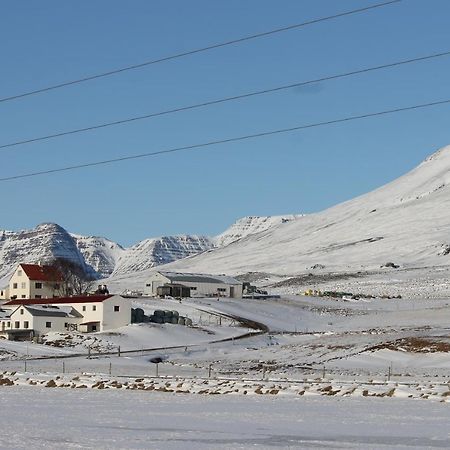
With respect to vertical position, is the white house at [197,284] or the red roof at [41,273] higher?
the red roof at [41,273]

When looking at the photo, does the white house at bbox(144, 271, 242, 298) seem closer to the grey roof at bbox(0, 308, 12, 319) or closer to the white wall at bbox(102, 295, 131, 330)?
the grey roof at bbox(0, 308, 12, 319)

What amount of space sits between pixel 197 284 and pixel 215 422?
138 metres

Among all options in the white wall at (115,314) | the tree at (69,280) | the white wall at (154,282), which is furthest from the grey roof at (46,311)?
the white wall at (154,282)

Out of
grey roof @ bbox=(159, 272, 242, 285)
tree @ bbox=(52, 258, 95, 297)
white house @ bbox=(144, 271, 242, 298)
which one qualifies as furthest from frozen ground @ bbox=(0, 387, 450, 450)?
grey roof @ bbox=(159, 272, 242, 285)

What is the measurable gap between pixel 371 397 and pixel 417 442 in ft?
52.1

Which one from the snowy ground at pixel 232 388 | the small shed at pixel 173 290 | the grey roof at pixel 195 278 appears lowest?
the snowy ground at pixel 232 388

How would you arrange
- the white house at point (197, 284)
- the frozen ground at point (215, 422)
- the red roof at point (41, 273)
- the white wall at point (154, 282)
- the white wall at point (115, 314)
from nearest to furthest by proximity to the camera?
the frozen ground at point (215, 422) < the white wall at point (115, 314) < the red roof at point (41, 273) < the white house at point (197, 284) < the white wall at point (154, 282)

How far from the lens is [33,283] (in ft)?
495

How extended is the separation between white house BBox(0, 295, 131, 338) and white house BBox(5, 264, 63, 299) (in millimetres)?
37710

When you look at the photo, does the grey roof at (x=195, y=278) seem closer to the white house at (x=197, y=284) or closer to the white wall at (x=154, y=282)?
the white house at (x=197, y=284)

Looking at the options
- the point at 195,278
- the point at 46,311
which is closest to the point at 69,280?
the point at 195,278

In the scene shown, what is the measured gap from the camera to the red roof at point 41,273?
151 metres

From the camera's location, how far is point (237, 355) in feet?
277

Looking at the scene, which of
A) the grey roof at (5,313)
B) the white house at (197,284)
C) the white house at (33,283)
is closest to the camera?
the grey roof at (5,313)
